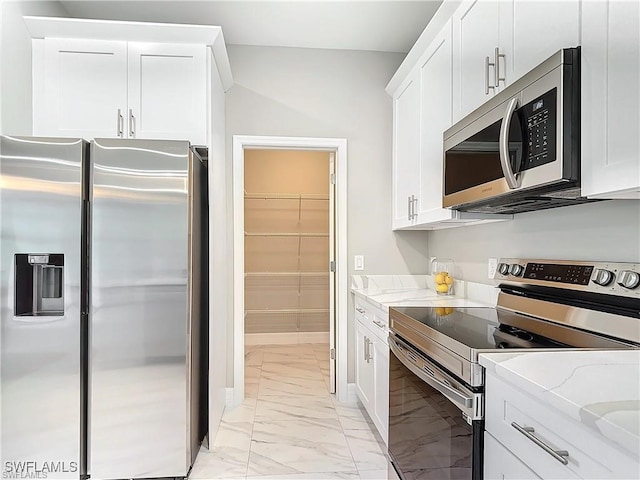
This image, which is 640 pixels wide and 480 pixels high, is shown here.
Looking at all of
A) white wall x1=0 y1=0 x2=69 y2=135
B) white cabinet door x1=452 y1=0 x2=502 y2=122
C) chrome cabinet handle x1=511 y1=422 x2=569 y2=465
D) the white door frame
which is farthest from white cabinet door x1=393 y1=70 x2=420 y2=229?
white wall x1=0 y1=0 x2=69 y2=135

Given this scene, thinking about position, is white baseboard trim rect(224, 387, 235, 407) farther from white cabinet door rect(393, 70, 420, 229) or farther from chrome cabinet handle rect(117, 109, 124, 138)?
chrome cabinet handle rect(117, 109, 124, 138)

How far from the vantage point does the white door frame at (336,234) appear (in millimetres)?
3348

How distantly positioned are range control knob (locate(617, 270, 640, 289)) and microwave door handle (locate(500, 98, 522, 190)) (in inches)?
17.2

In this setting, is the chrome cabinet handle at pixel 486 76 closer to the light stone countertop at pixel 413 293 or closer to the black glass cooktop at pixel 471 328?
the black glass cooktop at pixel 471 328

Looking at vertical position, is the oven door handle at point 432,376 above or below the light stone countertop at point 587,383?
below

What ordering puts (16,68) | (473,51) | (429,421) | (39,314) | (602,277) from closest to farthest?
(602,277) < (429,421) < (473,51) < (39,314) < (16,68)

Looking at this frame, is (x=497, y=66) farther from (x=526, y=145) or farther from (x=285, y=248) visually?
(x=285, y=248)

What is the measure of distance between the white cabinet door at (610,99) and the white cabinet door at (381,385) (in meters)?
1.46

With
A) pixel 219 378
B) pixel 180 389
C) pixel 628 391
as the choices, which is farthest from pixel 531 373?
pixel 219 378

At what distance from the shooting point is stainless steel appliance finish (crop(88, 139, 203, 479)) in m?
2.22

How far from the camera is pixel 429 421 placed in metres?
1.62

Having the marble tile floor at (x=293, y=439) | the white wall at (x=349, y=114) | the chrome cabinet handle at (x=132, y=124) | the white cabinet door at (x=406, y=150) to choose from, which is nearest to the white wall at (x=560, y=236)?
the white cabinet door at (x=406, y=150)

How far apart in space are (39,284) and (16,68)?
1228 mm

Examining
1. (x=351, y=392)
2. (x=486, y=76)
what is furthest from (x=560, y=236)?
(x=351, y=392)
